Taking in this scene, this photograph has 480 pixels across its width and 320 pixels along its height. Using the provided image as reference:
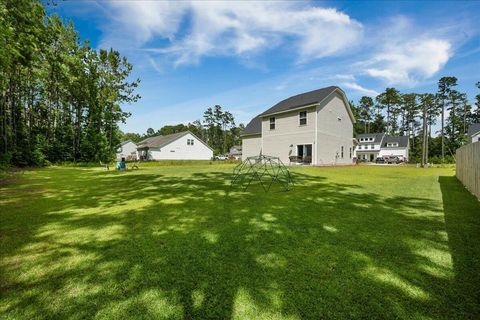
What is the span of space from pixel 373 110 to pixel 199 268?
77.8 m

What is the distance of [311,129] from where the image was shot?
68.1 feet

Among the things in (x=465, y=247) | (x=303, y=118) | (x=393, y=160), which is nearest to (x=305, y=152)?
(x=303, y=118)

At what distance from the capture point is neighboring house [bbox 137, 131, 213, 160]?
40.3 m

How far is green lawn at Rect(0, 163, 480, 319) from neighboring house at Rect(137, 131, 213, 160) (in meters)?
36.0

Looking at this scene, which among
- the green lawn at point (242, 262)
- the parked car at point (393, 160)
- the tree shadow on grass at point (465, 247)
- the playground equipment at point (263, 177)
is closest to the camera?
the green lawn at point (242, 262)

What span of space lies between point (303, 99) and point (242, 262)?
2238cm

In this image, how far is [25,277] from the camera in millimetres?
2609

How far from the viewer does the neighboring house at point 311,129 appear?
20.8 meters

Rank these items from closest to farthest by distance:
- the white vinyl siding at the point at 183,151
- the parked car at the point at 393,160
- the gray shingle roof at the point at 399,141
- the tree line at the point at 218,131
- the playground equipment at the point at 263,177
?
the playground equipment at the point at 263,177
the parked car at the point at 393,160
the white vinyl siding at the point at 183,151
the gray shingle roof at the point at 399,141
the tree line at the point at 218,131

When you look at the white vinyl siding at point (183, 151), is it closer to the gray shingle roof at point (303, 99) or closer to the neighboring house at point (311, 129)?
the neighboring house at point (311, 129)

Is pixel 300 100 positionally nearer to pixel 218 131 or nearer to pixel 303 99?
pixel 303 99

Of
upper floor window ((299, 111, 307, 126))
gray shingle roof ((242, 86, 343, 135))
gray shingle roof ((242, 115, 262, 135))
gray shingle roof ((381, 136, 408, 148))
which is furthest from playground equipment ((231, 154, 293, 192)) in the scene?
gray shingle roof ((381, 136, 408, 148))

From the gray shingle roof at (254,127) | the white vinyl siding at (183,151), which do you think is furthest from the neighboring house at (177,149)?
the gray shingle roof at (254,127)

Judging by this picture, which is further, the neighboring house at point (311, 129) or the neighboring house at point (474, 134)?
the neighboring house at point (474, 134)
